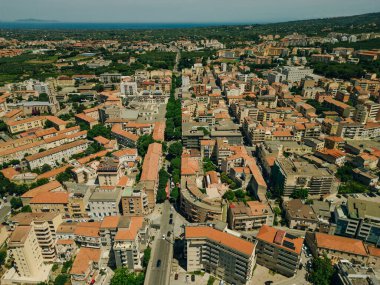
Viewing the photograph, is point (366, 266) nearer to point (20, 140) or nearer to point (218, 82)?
point (20, 140)

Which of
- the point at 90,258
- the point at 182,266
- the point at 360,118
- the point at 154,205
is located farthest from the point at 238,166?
the point at 360,118

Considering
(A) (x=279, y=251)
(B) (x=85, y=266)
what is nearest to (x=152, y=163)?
(B) (x=85, y=266)

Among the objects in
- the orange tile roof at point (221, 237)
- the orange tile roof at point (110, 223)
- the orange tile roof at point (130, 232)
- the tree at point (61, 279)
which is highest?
the orange tile roof at point (221, 237)

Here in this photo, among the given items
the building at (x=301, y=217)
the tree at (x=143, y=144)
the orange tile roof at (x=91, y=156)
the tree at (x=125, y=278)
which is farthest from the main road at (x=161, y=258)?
the orange tile roof at (x=91, y=156)

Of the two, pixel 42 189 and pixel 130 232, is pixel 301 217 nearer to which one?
pixel 130 232

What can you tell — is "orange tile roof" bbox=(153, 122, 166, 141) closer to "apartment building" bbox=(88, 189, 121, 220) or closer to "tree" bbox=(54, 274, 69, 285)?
"apartment building" bbox=(88, 189, 121, 220)

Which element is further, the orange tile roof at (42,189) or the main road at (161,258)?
the orange tile roof at (42,189)

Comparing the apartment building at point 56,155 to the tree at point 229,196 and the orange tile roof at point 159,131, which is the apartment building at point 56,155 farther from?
the tree at point 229,196
